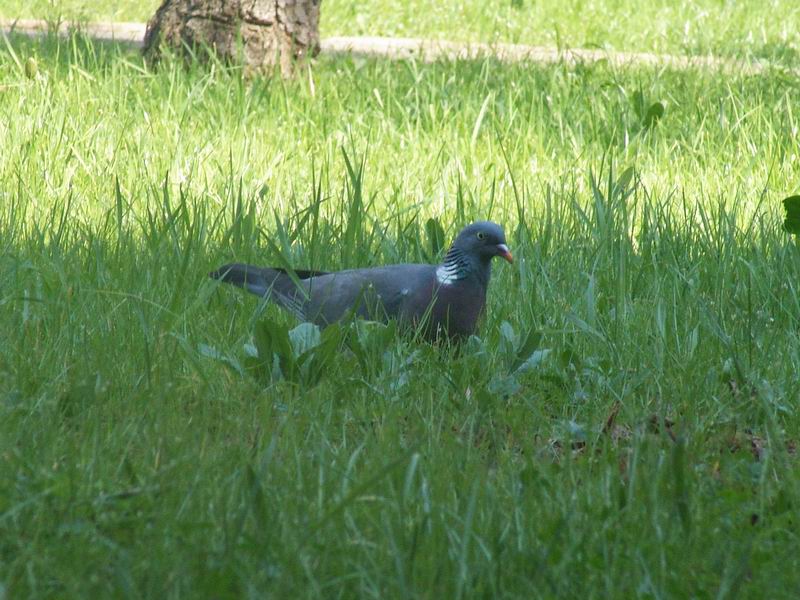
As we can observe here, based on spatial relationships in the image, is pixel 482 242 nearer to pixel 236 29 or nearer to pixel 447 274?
pixel 447 274

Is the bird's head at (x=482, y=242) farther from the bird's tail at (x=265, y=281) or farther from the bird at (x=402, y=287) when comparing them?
the bird's tail at (x=265, y=281)

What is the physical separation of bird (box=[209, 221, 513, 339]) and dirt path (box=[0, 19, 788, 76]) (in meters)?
4.59

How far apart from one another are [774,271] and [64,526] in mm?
2791

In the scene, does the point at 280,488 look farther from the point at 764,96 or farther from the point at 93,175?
the point at 764,96

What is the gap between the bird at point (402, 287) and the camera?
3.57m

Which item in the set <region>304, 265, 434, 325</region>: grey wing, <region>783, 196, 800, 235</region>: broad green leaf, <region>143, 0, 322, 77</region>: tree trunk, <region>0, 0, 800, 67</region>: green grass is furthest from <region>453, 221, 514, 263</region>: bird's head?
<region>0, 0, 800, 67</region>: green grass

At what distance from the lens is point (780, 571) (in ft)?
6.75

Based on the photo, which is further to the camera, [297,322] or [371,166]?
[371,166]

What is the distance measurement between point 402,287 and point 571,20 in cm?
892

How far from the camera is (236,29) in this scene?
691 cm

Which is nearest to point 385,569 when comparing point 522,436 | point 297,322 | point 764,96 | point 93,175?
point 522,436

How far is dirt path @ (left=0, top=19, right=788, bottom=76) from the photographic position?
336 inches

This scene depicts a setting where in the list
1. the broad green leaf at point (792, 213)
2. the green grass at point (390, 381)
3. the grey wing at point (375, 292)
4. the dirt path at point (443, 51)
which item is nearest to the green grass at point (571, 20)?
the dirt path at point (443, 51)

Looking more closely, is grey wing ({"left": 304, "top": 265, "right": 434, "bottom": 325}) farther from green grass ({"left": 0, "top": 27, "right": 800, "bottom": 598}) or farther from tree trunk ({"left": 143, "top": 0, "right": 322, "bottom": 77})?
tree trunk ({"left": 143, "top": 0, "right": 322, "bottom": 77})
